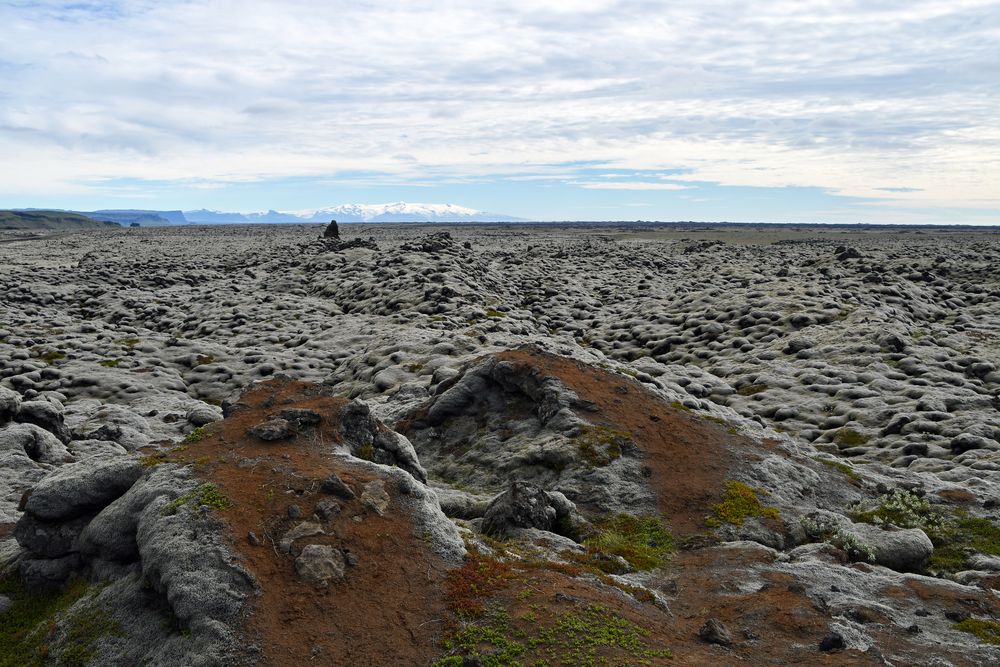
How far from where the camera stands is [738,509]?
47.2 feet

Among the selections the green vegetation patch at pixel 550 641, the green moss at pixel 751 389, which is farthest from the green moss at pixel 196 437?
the green moss at pixel 751 389

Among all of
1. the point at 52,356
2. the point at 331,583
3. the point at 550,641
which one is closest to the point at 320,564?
the point at 331,583

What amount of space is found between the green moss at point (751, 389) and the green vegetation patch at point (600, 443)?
11.7 m

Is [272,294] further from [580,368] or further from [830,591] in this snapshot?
[830,591]

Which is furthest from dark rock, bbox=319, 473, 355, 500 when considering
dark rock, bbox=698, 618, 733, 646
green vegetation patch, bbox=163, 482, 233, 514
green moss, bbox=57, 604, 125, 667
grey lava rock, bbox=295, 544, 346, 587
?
dark rock, bbox=698, 618, 733, 646

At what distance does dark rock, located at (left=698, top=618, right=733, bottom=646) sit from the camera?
935cm

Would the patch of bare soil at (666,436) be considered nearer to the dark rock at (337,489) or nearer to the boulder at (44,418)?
the dark rock at (337,489)

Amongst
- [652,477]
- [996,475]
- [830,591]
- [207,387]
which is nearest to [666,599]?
[830,591]

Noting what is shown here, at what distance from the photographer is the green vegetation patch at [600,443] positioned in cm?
1600

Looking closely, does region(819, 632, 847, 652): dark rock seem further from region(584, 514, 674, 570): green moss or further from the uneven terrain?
region(584, 514, 674, 570): green moss

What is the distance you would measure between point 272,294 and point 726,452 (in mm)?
40288

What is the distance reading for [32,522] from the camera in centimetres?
1115

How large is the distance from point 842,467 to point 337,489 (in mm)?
12885

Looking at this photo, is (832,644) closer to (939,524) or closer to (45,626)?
(939,524)
